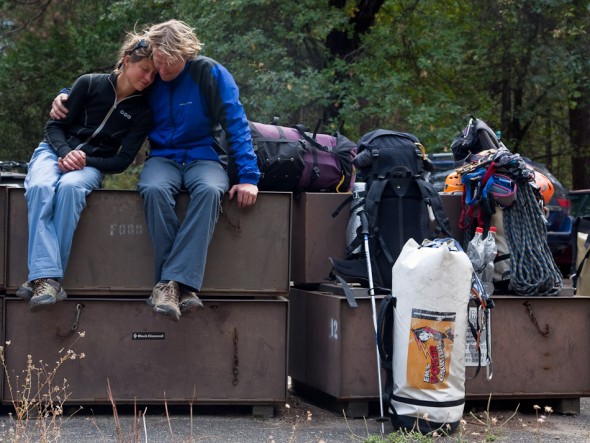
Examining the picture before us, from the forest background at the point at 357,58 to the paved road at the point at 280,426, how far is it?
9.47 m

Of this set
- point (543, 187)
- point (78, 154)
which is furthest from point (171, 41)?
point (543, 187)

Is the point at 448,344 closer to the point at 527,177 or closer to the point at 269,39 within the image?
the point at 527,177

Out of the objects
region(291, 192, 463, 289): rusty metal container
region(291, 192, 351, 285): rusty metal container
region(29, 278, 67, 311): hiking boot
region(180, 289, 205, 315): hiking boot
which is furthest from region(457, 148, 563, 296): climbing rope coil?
region(29, 278, 67, 311): hiking boot

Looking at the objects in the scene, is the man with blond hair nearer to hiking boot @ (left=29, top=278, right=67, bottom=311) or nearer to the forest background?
hiking boot @ (left=29, top=278, right=67, bottom=311)

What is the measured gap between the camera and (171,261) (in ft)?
18.8

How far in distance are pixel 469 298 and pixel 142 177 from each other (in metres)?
2.06

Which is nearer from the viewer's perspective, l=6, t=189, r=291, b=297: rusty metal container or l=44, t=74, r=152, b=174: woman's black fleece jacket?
l=6, t=189, r=291, b=297: rusty metal container

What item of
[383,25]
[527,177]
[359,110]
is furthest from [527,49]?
[527,177]

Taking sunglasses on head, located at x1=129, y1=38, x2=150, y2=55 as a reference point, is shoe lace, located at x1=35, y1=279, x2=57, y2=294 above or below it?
below

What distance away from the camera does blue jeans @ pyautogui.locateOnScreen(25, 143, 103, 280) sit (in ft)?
18.4

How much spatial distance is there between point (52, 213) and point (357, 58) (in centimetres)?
1165

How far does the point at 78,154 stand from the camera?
19.4 ft

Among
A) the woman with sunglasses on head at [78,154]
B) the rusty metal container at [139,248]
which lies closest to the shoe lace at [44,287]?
the woman with sunglasses on head at [78,154]

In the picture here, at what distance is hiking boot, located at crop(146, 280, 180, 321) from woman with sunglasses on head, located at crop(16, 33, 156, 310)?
0.55 meters
